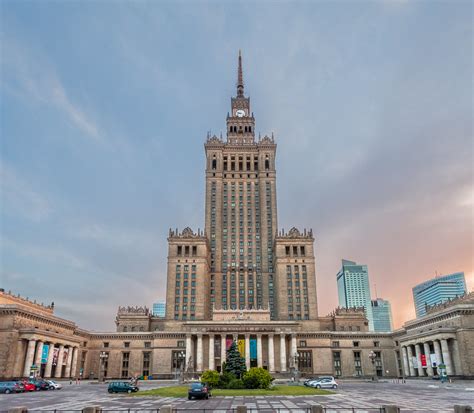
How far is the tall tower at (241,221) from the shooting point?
139750 mm

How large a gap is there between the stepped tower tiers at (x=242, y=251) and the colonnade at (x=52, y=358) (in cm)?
3053

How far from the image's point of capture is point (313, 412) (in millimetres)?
21375

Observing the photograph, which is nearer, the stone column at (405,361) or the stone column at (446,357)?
the stone column at (446,357)

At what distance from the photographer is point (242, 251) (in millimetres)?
145000

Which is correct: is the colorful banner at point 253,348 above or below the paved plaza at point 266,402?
above

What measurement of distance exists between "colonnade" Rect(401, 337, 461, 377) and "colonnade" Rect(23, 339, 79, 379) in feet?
300

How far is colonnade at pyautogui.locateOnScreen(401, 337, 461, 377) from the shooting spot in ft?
295

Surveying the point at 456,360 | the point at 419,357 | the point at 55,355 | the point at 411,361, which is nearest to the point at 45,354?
→ the point at 55,355

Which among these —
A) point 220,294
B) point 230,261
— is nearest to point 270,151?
point 230,261

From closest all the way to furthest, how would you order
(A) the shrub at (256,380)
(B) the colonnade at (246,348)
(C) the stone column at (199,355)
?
1. (A) the shrub at (256,380)
2. (C) the stone column at (199,355)
3. (B) the colonnade at (246,348)

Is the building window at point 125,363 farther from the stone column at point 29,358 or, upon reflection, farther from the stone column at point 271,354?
the stone column at point 271,354

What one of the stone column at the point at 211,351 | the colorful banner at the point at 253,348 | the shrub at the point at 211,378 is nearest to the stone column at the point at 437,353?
the colorful banner at the point at 253,348

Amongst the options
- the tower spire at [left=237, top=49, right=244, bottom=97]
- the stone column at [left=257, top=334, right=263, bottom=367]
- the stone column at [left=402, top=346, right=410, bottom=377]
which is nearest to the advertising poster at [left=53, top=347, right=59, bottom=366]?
the stone column at [left=257, top=334, right=263, bottom=367]

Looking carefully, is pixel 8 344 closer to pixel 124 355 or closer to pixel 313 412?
pixel 124 355
